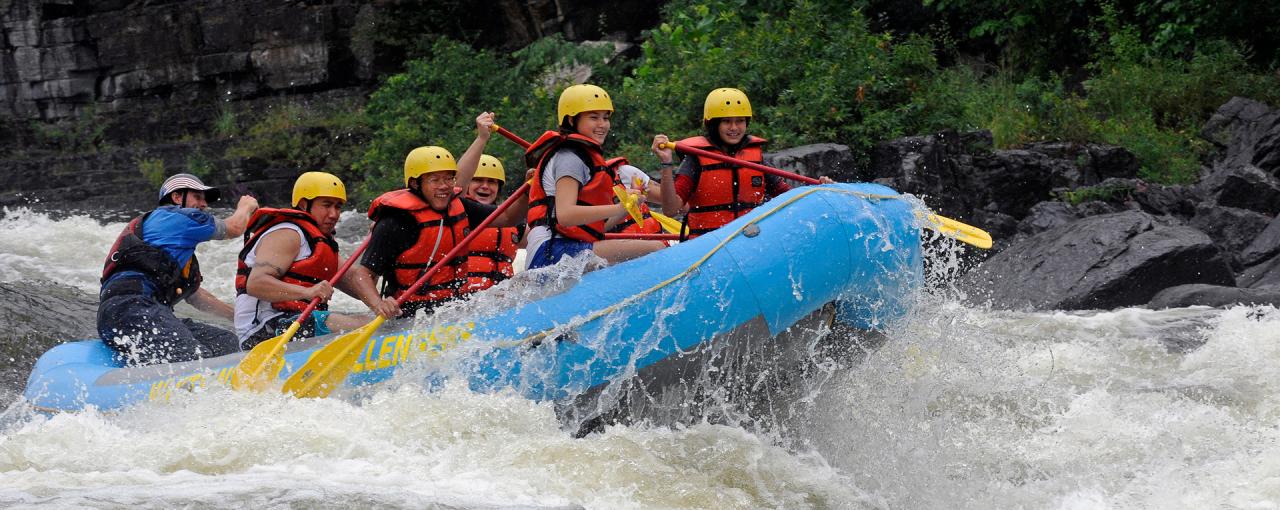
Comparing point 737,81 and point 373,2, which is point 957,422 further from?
point 373,2

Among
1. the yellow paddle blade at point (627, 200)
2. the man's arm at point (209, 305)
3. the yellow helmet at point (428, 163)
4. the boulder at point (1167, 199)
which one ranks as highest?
the yellow helmet at point (428, 163)

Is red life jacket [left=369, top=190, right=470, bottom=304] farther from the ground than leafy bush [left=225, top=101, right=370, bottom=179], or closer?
farther from the ground

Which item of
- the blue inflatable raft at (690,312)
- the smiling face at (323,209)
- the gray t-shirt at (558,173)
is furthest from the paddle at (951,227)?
the smiling face at (323,209)

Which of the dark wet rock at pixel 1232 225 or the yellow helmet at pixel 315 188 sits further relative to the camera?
the dark wet rock at pixel 1232 225

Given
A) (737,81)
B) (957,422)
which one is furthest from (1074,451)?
(737,81)

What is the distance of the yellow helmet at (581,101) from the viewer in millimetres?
5160

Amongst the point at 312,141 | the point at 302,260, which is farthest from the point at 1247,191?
the point at 312,141

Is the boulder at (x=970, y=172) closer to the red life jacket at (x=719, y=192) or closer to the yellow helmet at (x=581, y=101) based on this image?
the red life jacket at (x=719, y=192)

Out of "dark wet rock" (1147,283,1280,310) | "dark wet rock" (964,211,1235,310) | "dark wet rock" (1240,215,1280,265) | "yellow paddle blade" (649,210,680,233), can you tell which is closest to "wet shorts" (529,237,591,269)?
"yellow paddle blade" (649,210,680,233)

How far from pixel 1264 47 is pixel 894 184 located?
5.06 m

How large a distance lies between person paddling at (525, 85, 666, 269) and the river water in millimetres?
721

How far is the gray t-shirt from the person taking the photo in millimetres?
5066

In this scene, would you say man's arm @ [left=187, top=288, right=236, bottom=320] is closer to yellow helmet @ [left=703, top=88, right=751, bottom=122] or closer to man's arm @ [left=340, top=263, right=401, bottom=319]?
man's arm @ [left=340, top=263, right=401, bottom=319]

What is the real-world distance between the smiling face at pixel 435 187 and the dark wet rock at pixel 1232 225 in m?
6.54
